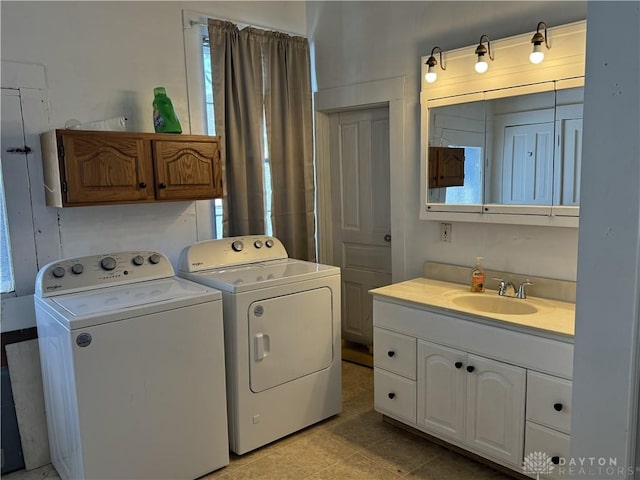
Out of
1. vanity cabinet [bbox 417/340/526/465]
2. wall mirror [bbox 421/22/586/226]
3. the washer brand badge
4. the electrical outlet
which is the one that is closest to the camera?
the washer brand badge

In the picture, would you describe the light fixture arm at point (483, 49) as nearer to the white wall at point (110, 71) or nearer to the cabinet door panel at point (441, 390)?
the cabinet door panel at point (441, 390)

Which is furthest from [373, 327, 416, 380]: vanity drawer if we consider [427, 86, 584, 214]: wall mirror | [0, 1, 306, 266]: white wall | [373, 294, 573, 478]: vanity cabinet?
[0, 1, 306, 266]: white wall

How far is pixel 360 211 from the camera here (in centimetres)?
383

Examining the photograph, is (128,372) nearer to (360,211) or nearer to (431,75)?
(360,211)

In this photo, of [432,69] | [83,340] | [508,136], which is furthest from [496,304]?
[83,340]

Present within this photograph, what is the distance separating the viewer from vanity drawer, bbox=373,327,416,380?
2.72 m

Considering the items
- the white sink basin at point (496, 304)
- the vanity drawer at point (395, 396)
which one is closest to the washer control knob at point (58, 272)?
→ the vanity drawer at point (395, 396)

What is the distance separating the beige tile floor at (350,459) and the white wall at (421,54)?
107 centimetres

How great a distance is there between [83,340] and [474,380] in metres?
1.81

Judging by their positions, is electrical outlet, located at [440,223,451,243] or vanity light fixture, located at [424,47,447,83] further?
electrical outlet, located at [440,223,451,243]

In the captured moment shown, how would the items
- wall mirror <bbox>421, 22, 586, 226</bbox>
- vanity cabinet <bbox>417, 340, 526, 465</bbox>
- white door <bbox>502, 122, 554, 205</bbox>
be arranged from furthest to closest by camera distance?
white door <bbox>502, 122, 554, 205</bbox>, wall mirror <bbox>421, 22, 586, 226</bbox>, vanity cabinet <bbox>417, 340, 526, 465</bbox>

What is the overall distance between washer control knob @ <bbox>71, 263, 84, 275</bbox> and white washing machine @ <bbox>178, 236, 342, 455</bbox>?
0.58 metres

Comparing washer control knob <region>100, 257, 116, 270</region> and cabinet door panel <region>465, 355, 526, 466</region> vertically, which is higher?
washer control knob <region>100, 257, 116, 270</region>

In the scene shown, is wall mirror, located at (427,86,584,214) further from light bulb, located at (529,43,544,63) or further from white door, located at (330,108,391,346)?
white door, located at (330,108,391,346)
